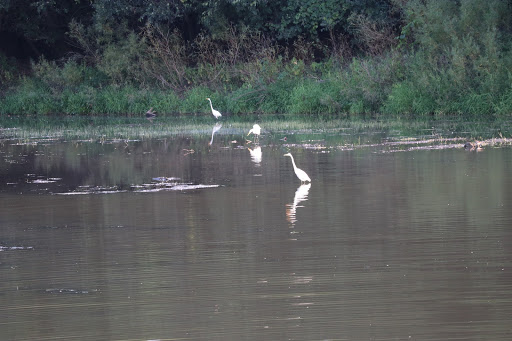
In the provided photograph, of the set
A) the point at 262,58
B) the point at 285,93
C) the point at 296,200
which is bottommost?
the point at 296,200

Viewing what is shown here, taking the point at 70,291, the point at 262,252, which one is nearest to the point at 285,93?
the point at 262,252

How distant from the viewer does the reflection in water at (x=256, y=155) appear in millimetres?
19841

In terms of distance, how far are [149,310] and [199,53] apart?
3808cm

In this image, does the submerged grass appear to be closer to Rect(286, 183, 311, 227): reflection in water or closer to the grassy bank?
the grassy bank

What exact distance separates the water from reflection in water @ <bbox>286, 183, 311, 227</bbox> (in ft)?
0.10

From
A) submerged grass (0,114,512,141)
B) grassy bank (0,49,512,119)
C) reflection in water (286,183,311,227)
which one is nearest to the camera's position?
reflection in water (286,183,311,227)

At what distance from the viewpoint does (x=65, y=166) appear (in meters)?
20.2

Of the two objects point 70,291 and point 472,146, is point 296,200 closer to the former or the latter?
point 70,291

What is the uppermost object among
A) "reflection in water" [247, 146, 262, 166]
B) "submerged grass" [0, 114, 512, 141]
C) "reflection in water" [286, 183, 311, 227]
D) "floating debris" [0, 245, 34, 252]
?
"submerged grass" [0, 114, 512, 141]

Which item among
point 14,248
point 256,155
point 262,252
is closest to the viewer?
point 262,252

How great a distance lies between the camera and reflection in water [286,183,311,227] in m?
12.1

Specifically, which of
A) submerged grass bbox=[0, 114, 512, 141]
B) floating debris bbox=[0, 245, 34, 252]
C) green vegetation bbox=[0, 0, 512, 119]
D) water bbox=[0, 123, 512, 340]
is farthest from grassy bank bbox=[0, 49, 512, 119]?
floating debris bbox=[0, 245, 34, 252]

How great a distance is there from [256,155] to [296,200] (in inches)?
294

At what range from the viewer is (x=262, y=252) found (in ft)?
33.0
